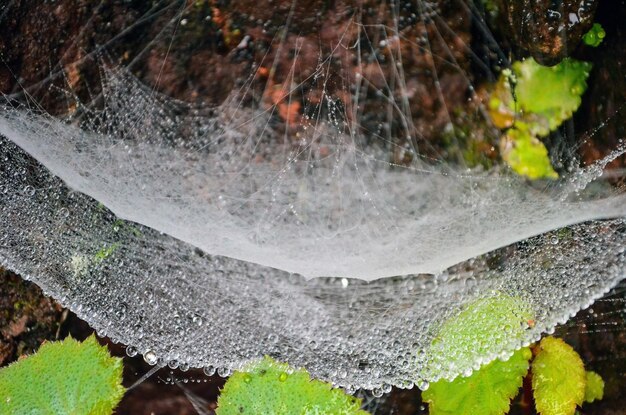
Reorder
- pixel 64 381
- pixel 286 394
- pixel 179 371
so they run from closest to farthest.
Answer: pixel 286 394
pixel 64 381
pixel 179 371

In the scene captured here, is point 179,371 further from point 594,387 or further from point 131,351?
point 594,387

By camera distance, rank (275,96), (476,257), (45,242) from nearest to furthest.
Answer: (275,96)
(476,257)
(45,242)

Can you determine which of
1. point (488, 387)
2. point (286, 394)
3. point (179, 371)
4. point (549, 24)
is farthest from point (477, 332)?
point (179, 371)

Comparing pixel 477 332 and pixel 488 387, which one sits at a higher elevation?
pixel 477 332

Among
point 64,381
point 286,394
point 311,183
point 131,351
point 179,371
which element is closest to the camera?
point 311,183

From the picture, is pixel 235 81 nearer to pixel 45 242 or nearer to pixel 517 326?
pixel 45 242

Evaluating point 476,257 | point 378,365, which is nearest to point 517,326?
point 476,257
